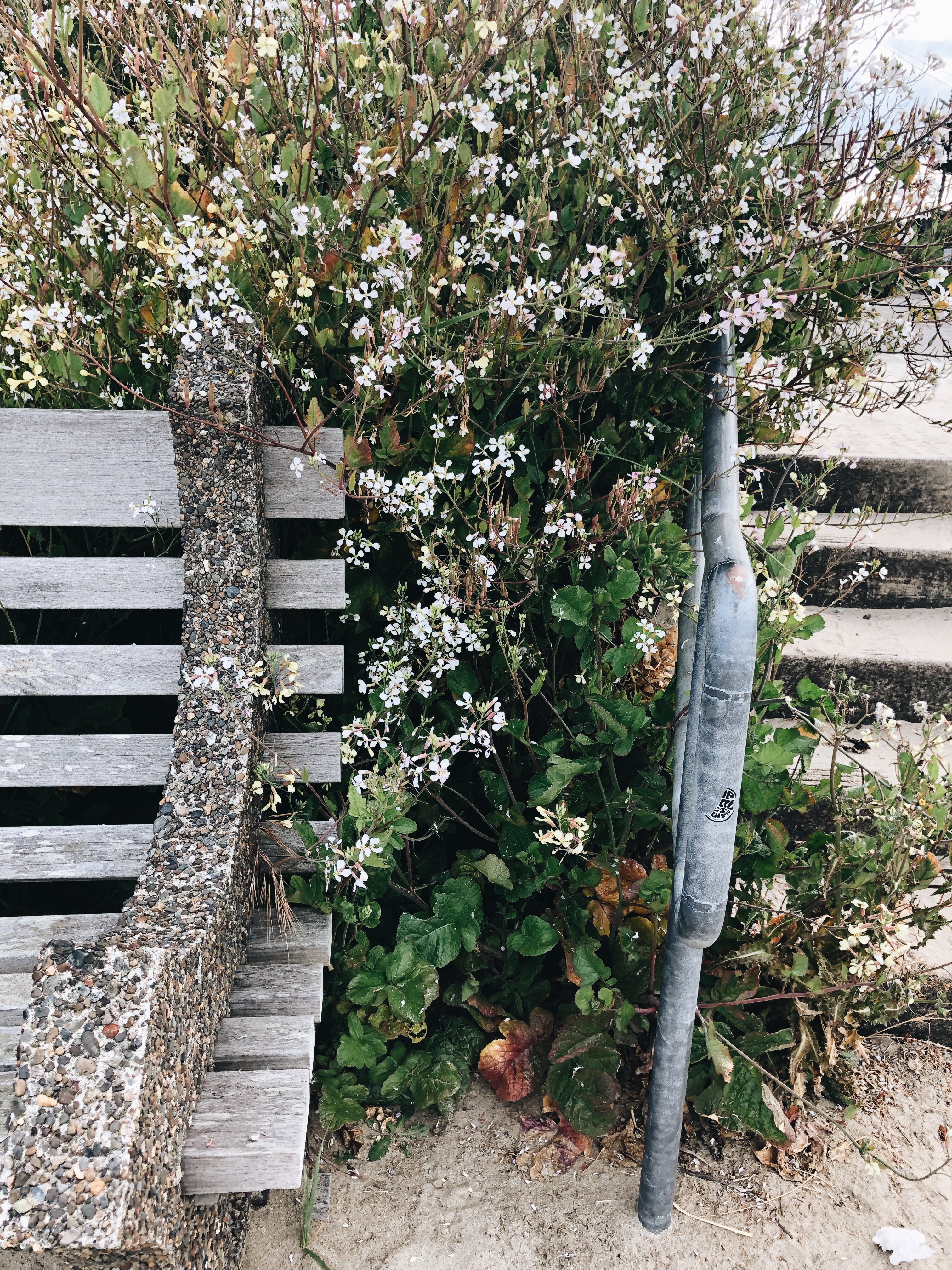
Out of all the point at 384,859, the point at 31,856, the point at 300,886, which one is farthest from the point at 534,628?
the point at 31,856

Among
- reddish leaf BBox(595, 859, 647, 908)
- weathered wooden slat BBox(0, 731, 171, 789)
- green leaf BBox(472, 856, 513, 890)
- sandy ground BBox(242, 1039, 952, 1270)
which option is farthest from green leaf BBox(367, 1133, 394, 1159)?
weathered wooden slat BBox(0, 731, 171, 789)

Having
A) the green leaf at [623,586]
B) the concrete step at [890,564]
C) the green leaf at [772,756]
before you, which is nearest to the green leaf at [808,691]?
the green leaf at [772,756]

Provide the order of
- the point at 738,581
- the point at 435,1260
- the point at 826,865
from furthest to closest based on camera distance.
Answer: the point at 826,865, the point at 435,1260, the point at 738,581

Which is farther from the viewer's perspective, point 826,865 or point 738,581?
point 826,865

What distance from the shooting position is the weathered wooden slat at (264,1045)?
156 centimetres

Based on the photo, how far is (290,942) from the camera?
183 cm

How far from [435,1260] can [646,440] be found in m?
1.87

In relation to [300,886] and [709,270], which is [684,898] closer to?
[300,886]

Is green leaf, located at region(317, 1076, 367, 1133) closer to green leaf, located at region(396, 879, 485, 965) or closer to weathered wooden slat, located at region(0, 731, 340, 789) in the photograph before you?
green leaf, located at region(396, 879, 485, 965)

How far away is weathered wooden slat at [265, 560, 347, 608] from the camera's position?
189cm

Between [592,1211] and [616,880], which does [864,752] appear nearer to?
[616,880]

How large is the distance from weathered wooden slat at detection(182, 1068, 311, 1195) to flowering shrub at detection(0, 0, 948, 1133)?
0.41m

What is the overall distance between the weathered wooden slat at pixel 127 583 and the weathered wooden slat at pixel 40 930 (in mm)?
688

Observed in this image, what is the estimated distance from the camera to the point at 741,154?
1846 mm
